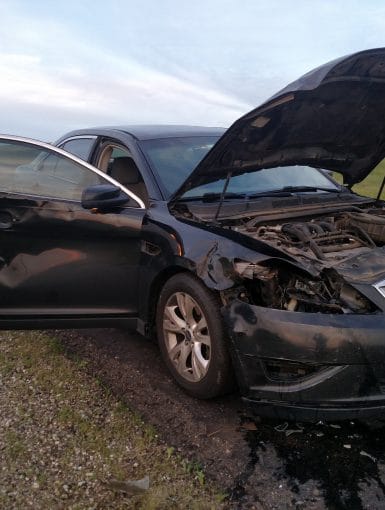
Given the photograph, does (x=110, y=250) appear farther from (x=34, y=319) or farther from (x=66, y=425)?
(x=66, y=425)

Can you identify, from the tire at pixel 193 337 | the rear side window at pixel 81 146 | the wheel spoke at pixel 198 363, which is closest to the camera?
the tire at pixel 193 337

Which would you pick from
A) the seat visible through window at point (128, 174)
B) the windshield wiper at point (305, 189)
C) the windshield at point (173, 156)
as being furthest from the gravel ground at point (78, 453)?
the windshield wiper at point (305, 189)

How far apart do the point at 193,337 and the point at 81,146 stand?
2332 millimetres

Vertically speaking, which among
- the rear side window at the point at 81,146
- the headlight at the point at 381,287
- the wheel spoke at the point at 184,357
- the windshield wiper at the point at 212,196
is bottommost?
the wheel spoke at the point at 184,357

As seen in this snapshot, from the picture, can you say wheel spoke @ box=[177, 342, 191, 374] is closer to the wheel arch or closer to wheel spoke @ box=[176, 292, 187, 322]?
wheel spoke @ box=[176, 292, 187, 322]

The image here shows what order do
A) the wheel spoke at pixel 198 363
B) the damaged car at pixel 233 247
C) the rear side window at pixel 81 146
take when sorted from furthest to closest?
1. the rear side window at pixel 81 146
2. the wheel spoke at pixel 198 363
3. the damaged car at pixel 233 247

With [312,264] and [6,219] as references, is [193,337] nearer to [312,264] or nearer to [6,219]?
[312,264]

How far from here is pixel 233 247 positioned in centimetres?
302

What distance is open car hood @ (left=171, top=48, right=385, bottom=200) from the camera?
10.1ft

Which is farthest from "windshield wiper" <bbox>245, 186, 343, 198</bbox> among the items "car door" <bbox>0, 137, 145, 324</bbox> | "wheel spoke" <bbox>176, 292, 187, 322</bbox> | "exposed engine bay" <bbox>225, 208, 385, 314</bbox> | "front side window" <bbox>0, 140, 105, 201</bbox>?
"front side window" <bbox>0, 140, 105, 201</bbox>

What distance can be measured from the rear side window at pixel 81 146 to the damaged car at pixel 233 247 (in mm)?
85

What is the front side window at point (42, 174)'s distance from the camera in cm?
371

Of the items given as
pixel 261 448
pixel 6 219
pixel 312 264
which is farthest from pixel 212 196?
pixel 261 448

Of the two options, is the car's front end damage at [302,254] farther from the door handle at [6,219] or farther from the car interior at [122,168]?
the door handle at [6,219]
